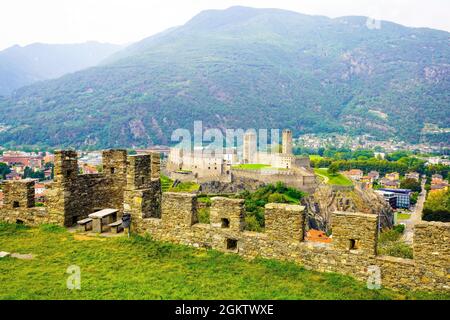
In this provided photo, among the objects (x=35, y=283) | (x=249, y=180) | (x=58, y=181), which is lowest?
(x=249, y=180)

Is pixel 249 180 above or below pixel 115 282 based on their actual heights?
below

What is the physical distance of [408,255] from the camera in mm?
19250

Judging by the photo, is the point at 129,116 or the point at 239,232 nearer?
the point at 239,232

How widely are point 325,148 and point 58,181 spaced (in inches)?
6946

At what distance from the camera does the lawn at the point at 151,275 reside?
7.83 m

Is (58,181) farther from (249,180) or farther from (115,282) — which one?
(249,180)

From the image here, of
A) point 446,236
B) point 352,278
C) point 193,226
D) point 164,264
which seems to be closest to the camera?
point 446,236

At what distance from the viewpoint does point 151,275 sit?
8727 millimetres

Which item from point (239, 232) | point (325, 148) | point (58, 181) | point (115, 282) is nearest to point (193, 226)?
point (239, 232)

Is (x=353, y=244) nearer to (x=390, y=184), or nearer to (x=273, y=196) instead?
(x=273, y=196)

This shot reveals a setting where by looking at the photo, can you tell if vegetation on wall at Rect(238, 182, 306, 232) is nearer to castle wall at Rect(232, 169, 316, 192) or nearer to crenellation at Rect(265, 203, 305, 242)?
castle wall at Rect(232, 169, 316, 192)

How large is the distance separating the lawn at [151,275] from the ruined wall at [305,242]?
0.24 metres

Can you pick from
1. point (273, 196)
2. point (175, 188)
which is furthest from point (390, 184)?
point (175, 188)
